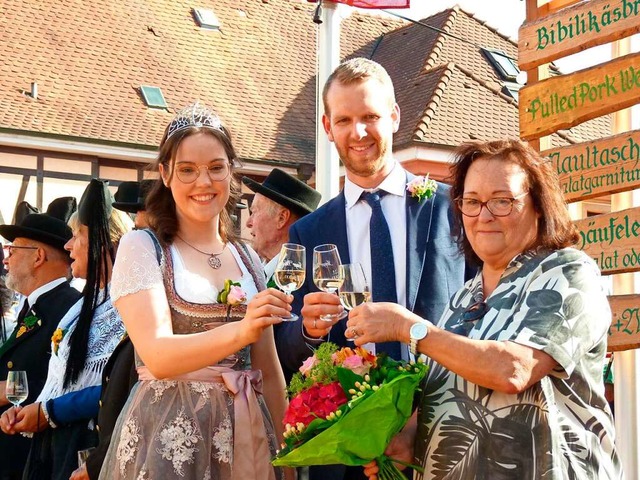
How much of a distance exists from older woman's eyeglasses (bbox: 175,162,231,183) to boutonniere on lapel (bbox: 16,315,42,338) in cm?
275

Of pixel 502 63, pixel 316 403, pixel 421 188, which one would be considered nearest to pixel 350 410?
pixel 316 403

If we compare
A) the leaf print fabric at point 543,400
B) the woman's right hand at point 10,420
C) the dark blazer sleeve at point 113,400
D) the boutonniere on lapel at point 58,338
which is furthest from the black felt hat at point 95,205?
the leaf print fabric at point 543,400

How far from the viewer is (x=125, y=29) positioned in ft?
83.8

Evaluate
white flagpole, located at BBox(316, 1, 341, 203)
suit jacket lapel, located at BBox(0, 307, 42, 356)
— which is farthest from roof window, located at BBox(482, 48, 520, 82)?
suit jacket lapel, located at BBox(0, 307, 42, 356)

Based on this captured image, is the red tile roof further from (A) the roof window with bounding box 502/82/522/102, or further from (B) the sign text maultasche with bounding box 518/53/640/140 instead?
(B) the sign text maultasche with bounding box 518/53/640/140

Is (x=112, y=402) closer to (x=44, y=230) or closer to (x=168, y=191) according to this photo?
(x=168, y=191)

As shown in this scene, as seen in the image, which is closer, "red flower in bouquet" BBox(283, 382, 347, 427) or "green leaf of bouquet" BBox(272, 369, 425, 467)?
"green leaf of bouquet" BBox(272, 369, 425, 467)

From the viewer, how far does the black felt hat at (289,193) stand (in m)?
6.35

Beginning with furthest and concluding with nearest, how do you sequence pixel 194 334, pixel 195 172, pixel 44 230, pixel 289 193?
1. pixel 44 230
2. pixel 289 193
3. pixel 195 172
4. pixel 194 334

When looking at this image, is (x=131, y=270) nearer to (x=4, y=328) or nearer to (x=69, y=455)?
(x=69, y=455)

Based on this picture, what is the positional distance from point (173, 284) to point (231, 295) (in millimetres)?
218

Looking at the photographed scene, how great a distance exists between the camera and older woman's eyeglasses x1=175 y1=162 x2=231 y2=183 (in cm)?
383

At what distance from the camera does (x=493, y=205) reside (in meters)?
3.22

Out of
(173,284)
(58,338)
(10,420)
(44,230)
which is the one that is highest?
(44,230)
